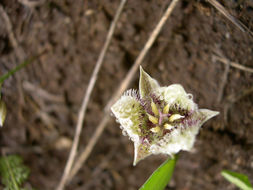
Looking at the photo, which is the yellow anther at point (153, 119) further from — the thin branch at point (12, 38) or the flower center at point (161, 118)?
the thin branch at point (12, 38)

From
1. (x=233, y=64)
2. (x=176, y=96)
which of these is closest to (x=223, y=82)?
(x=233, y=64)

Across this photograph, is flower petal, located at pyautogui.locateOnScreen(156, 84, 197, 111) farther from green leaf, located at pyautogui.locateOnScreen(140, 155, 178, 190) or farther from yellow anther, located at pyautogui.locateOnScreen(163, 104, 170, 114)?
green leaf, located at pyautogui.locateOnScreen(140, 155, 178, 190)

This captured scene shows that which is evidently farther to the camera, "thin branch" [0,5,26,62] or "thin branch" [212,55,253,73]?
"thin branch" [0,5,26,62]

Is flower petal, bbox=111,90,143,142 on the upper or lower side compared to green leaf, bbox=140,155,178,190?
upper

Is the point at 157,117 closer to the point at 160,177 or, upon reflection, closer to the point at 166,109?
the point at 166,109

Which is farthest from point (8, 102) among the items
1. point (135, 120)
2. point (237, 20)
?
point (237, 20)

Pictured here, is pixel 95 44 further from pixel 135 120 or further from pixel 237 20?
pixel 237 20

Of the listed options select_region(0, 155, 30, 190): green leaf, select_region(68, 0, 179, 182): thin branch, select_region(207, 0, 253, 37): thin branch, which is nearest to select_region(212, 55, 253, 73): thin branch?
select_region(207, 0, 253, 37): thin branch
